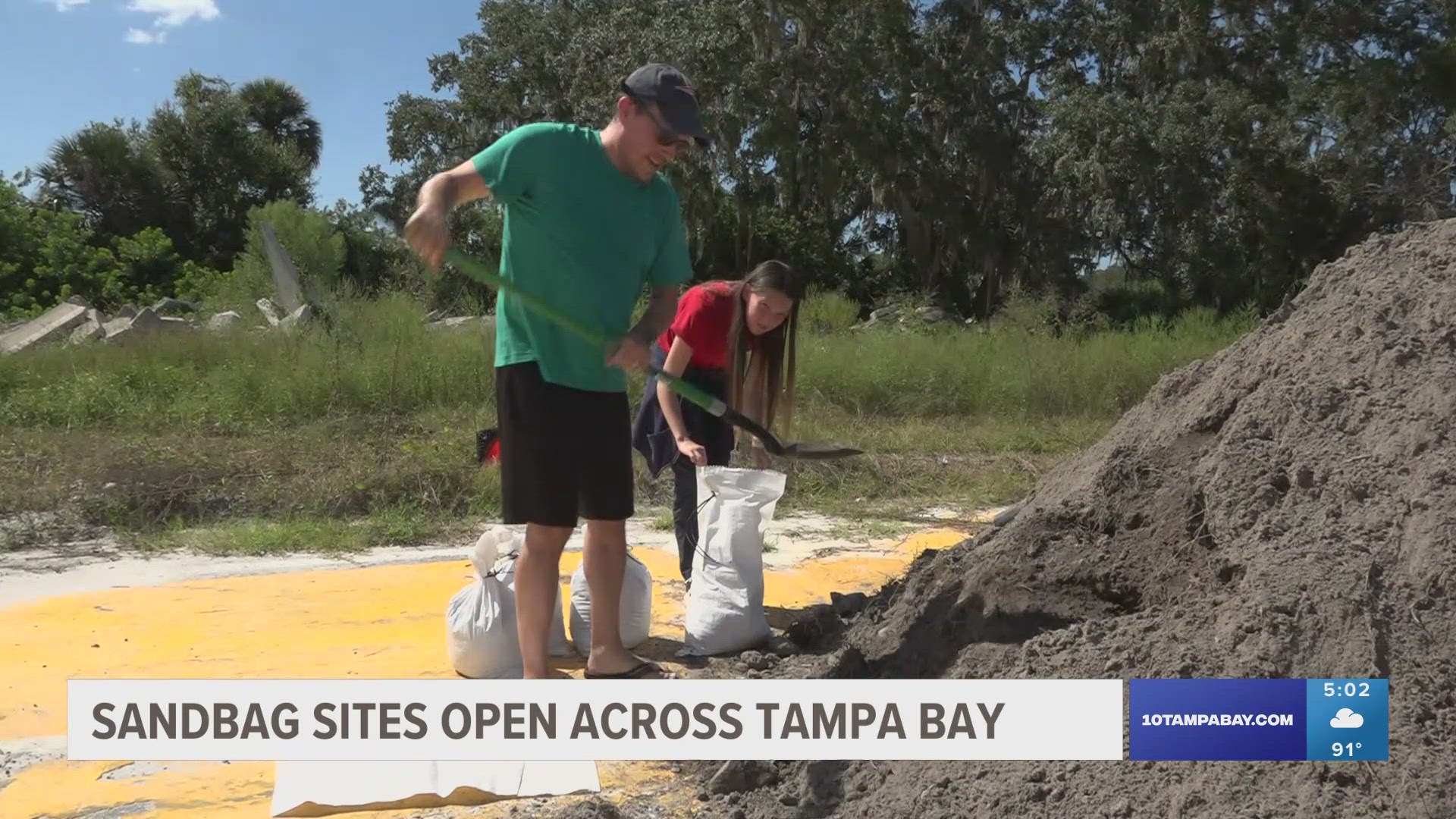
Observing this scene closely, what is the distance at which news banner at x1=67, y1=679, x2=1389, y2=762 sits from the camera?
2.02m

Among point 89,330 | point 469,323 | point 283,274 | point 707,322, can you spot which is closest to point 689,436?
point 707,322

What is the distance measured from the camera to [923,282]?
21.6m

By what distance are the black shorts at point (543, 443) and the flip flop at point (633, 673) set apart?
50 cm

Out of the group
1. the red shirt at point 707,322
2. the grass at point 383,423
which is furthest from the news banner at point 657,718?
the grass at point 383,423

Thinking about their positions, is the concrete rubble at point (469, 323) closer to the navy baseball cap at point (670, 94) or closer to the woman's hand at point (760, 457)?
the woman's hand at point (760, 457)

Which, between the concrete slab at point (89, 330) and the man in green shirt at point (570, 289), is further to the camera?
the concrete slab at point (89, 330)

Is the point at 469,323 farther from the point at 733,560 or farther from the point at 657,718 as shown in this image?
the point at 657,718

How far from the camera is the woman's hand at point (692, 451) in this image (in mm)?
3295

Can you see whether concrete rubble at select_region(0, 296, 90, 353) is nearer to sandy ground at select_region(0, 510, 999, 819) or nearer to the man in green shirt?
sandy ground at select_region(0, 510, 999, 819)

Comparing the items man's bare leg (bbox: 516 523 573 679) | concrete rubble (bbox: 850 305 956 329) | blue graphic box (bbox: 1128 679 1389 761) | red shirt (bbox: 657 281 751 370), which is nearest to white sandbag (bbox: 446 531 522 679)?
man's bare leg (bbox: 516 523 573 679)

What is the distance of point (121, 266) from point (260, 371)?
10633mm

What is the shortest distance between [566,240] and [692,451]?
3.01 feet

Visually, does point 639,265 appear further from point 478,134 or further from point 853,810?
point 478,134

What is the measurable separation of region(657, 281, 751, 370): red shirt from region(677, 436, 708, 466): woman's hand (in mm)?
277
